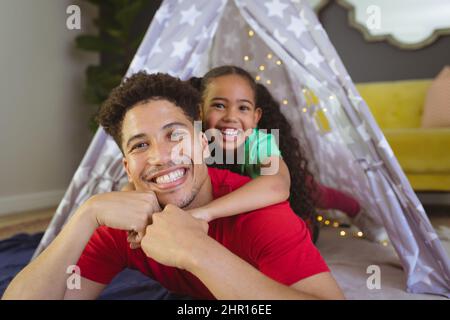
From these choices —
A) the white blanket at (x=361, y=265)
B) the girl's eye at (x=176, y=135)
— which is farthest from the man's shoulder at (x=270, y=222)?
the white blanket at (x=361, y=265)

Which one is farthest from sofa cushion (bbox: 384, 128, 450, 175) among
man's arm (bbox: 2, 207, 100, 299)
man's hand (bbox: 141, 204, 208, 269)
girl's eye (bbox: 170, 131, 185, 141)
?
man's arm (bbox: 2, 207, 100, 299)

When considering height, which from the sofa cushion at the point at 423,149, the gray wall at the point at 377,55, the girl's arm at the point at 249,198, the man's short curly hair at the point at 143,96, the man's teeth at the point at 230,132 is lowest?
the girl's arm at the point at 249,198

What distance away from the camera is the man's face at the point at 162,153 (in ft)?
3.64

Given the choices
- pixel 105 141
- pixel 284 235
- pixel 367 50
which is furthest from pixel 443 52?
pixel 284 235

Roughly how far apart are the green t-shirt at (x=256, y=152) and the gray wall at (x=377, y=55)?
275 cm

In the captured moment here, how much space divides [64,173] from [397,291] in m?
3.18

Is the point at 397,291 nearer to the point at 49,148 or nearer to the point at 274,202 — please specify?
the point at 274,202

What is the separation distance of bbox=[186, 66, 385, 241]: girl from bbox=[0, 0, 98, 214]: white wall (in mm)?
2201

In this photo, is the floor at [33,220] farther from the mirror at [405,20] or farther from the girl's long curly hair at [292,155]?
the mirror at [405,20]

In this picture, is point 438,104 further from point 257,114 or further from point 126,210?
point 126,210

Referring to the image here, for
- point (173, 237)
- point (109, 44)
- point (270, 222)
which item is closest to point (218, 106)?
point (270, 222)

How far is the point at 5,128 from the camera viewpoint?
11.2 feet

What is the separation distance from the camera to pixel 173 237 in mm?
910

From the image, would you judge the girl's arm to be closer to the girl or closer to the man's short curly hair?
the girl
